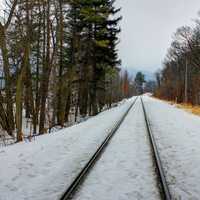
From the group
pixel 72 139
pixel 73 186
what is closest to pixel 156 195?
pixel 73 186

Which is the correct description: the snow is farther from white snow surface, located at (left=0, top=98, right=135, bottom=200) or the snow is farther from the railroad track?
white snow surface, located at (left=0, top=98, right=135, bottom=200)

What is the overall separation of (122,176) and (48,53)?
45.3ft

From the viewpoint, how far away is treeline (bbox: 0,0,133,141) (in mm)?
15234

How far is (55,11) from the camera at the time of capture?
19172 millimetres

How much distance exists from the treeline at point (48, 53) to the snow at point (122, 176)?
6.87 meters

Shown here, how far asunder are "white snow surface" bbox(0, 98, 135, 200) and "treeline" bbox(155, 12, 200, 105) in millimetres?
32468

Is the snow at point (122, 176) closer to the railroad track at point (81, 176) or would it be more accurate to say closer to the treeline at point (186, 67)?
the railroad track at point (81, 176)

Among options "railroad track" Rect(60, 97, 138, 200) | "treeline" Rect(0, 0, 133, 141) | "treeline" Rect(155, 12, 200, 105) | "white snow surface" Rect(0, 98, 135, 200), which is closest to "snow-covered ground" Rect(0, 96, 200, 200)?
"white snow surface" Rect(0, 98, 135, 200)

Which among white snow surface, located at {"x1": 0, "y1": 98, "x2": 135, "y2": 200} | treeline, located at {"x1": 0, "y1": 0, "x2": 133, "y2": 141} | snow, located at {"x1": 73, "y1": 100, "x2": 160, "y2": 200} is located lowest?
white snow surface, located at {"x1": 0, "y1": 98, "x2": 135, "y2": 200}

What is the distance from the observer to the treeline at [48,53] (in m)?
15.2

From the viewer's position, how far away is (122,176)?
6613 millimetres

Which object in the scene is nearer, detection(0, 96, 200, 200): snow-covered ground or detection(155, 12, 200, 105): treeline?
detection(0, 96, 200, 200): snow-covered ground

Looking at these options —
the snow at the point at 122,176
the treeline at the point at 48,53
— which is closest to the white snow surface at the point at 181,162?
the snow at the point at 122,176

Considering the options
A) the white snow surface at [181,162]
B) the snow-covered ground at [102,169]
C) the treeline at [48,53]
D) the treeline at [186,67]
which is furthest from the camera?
the treeline at [186,67]
